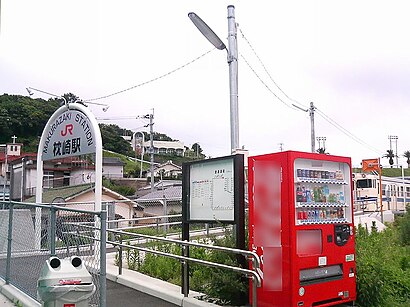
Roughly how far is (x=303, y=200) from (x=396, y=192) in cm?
3785

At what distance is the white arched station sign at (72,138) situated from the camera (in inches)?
387

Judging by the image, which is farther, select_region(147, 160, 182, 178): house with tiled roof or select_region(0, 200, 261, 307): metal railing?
select_region(147, 160, 182, 178): house with tiled roof

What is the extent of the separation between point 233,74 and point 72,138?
4.52 m

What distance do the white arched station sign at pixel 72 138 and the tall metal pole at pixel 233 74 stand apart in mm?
3091

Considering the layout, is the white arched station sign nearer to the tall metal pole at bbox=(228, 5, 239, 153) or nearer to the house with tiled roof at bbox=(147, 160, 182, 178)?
the tall metal pole at bbox=(228, 5, 239, 153)

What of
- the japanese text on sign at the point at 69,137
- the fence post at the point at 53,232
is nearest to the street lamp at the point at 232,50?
the japanese text on sign at the point at 69,137

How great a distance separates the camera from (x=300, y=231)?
18.8 feet

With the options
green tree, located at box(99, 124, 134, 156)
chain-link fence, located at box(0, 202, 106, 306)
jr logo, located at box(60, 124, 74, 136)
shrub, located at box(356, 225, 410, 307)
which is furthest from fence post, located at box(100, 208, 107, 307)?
green tree, located at box(99, 124, 134, 156)

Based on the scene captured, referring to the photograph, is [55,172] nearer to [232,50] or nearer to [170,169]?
[170,169]

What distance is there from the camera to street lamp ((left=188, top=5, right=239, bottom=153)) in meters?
8.73

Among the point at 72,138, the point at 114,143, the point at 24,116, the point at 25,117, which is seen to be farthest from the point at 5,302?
the point at 114,143

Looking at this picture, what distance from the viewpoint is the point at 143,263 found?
30.7 feet

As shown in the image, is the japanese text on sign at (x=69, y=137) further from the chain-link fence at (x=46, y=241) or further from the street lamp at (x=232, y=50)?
the street lamp at (x=232, y=50)

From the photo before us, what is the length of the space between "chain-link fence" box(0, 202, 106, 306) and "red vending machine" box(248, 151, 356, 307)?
81.8 inches
